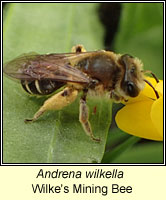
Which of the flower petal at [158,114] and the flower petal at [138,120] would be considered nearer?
the flower petal at [158,114]

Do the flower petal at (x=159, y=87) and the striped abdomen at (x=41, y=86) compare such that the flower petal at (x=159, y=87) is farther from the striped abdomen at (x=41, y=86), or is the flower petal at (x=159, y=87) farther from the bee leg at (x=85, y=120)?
the striped abdomen at (x=41, y=86)

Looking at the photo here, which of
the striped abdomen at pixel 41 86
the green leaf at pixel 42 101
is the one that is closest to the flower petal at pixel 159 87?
the green leaf at pixel 42 101

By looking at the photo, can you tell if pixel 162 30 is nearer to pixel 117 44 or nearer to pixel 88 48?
pixel 117 44

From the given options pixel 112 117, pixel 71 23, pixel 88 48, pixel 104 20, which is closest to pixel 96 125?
pixel 112 117

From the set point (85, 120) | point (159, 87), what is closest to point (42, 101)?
point (85, 120)

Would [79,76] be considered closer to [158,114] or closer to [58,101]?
[58,101]

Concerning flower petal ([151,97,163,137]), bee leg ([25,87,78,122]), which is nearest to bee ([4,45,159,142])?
bee leg ([25,87,78,122])
